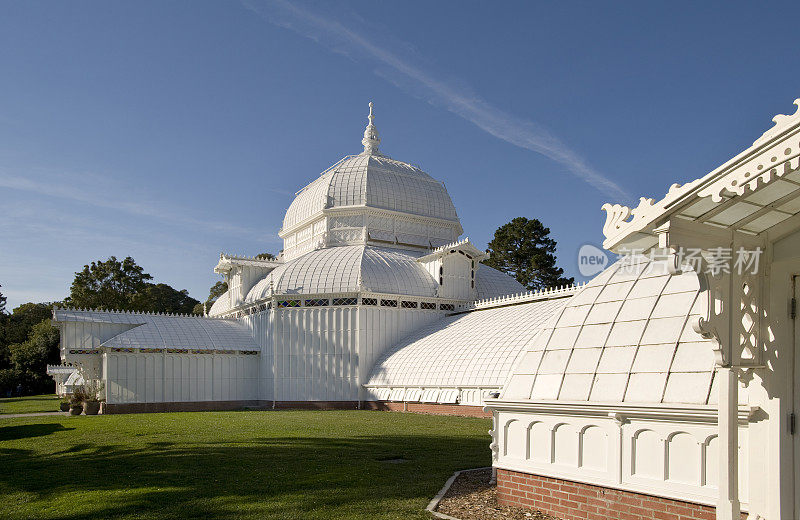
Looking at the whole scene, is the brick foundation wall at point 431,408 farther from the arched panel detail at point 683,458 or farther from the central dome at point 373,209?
the arched panel detail at point 683,458

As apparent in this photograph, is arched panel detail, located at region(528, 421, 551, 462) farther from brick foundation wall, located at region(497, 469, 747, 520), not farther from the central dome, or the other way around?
the central dome

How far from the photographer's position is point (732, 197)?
6.55 meters

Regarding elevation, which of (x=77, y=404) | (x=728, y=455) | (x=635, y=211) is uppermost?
(x=635, y=211)

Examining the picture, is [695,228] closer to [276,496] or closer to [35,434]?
[276,496]

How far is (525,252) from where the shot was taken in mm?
62219

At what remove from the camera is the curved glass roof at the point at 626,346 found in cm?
956

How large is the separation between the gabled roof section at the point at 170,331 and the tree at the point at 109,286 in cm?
2537

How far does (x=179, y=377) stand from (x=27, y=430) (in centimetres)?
1157

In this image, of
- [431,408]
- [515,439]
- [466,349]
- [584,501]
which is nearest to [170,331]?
[431,408]

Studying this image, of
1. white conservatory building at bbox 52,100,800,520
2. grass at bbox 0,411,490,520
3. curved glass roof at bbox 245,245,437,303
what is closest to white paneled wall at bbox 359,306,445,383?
curved glass roof at bbox 245,245,437,303

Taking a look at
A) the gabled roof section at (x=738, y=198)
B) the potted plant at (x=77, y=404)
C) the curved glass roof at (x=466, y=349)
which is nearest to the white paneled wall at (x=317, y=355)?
the curved glass roof at (x=466, y=349)

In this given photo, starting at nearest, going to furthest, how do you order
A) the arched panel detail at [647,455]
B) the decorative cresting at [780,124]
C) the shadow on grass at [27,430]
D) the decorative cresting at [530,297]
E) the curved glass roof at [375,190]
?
the decorative cresting at [780,124] < the arched panel detail at [647,455] < the shadow on grass at [27,430] < the decorative cresting at [530,297] < the curved glass roof at [375,190]

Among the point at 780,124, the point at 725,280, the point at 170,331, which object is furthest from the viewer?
the point at 170,331

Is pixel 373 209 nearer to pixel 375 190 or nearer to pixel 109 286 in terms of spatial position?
pixel 375 190
